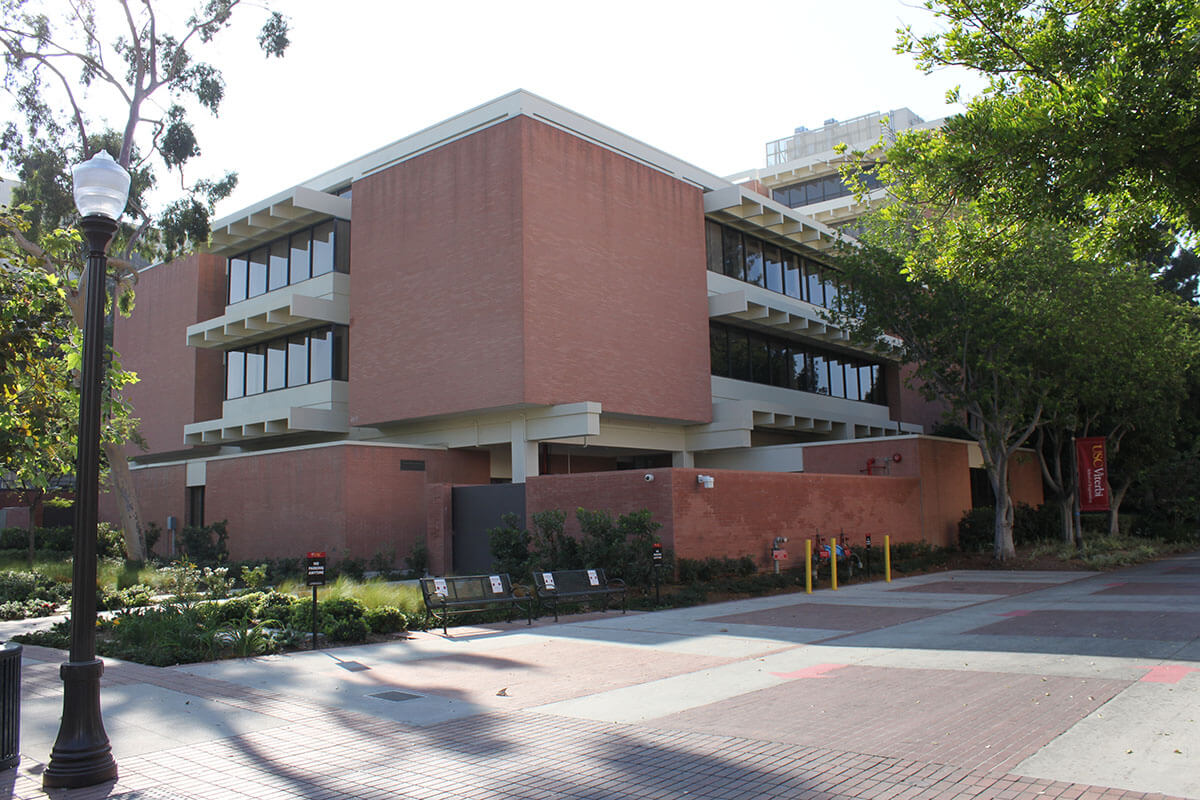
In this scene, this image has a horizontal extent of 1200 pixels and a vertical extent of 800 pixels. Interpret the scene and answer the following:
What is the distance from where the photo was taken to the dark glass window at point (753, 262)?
3394cm

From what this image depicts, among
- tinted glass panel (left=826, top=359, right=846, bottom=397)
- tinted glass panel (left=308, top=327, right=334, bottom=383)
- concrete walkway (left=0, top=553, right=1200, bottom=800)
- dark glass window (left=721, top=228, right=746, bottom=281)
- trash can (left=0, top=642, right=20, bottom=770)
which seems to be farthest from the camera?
tinted glass panel (left=826, top=359, right=846, bottom=397)

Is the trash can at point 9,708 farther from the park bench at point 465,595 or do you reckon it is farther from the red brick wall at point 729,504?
the red brick wall at point 729,504

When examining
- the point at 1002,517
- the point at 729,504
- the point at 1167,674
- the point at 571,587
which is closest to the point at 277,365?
the point at 729,504

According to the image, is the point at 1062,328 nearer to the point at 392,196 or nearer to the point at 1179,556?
the point at 1179,556

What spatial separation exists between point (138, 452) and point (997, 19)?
38259 mm

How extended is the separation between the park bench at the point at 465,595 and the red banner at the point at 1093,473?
2228 centimetres

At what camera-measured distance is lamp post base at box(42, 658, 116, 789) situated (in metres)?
6.11

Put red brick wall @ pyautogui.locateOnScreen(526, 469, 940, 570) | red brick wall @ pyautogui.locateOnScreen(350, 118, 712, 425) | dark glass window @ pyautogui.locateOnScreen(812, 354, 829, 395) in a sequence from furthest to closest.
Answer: dark glass window @ pyautogui.locateOnScreen(812, 354, 829, 395) < red brick wall @ pyautogui.locateOnScreen(350, 118, 712, 425) < red brick wall @ pyautogui.locateOnScreen(526, 469, 940, 570)

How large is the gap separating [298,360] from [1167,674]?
28599 mm

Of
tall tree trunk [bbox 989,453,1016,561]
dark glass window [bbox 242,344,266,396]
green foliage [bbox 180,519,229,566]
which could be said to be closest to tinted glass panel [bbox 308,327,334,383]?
dark glass window [bbox 242,344,266,396]

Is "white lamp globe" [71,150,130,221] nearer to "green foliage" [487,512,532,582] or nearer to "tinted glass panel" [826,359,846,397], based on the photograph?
"green foliage" [487,512,532,582]

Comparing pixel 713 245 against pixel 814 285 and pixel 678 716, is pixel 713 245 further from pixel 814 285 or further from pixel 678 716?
pixel 678 716

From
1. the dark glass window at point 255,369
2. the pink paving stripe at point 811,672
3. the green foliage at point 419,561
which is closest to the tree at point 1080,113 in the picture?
the pink paving stripe at point 811,672

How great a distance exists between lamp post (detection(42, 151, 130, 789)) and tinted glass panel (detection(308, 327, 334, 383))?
24083 mm
